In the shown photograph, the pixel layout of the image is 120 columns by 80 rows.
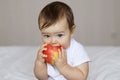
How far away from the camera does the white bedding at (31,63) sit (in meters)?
1.62

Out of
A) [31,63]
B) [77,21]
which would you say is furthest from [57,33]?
[77,21]

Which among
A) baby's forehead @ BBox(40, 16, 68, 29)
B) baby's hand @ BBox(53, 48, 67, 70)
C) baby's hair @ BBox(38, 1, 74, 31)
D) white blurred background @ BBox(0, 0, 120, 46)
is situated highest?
baby's hair @ BBox(38, 1, 74, 31)

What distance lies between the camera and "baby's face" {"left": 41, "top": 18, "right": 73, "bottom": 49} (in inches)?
52.6

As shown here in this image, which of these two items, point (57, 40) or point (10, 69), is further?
point (10, 69)

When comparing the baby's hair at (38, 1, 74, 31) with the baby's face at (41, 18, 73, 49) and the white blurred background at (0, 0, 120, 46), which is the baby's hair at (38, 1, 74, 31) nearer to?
the baby's face at (41, 18, 73, 49)

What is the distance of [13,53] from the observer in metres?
2.07


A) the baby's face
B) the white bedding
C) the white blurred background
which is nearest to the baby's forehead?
the baby's face

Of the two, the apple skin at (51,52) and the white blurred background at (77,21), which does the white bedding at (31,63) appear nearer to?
the apple skin at (51,52)

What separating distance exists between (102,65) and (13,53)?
0.67 metres

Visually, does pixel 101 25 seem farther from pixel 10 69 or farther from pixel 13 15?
pixel 10 69

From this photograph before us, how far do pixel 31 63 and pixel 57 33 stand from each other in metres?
0.61

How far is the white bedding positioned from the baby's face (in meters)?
0.33

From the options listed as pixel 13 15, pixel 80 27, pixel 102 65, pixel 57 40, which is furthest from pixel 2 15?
pixel 57 40

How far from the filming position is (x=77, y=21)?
3.18 metres
